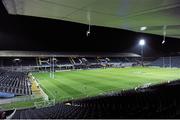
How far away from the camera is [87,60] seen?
45906 mm

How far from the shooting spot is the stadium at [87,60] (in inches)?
270

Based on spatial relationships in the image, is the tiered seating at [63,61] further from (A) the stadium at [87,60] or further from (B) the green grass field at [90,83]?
(B) the green grass field at [90,83]

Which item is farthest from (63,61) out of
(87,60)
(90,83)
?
(90,83)

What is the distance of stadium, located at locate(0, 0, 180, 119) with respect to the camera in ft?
22.5

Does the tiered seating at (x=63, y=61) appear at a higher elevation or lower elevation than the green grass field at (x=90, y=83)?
higher

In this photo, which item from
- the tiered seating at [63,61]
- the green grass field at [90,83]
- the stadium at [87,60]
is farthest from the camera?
the tiered seating at [63,61]

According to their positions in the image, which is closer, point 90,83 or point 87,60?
point 90,83

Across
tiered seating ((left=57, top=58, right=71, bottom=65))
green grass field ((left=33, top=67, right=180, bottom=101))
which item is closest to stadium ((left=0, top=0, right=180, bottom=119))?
green grass field ((left=33, top=67, right=180, bottom=101))

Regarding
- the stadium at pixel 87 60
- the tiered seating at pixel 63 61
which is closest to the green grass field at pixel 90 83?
the stadium at pixel 87 60

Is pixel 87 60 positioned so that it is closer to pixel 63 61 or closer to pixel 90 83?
pixel 63 61

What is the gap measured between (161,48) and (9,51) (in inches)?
1432

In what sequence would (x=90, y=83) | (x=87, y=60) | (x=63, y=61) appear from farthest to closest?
1. (x=87, y=60)
2. (x=63, y=61)
3. (x=90, y=83)

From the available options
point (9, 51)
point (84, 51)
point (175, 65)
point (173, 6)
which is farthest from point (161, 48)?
point (173, 6)

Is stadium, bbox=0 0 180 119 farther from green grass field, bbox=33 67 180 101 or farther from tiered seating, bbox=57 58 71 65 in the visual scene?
tiered seating, bbox=57 58 71 65
